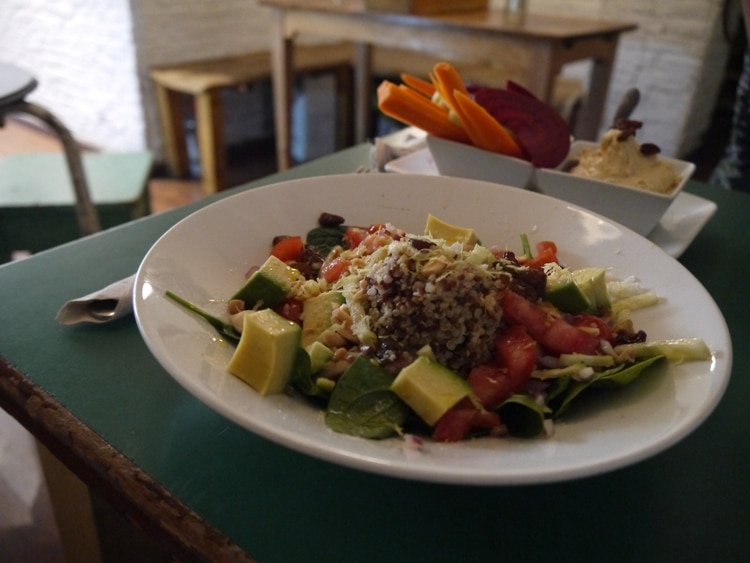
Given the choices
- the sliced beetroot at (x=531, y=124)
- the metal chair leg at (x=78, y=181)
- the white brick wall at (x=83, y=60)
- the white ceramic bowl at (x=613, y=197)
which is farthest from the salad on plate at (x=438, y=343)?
the white brick wall at (x=83, y=60)

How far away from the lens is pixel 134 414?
0.65 meters

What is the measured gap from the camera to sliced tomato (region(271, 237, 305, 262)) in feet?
2.68

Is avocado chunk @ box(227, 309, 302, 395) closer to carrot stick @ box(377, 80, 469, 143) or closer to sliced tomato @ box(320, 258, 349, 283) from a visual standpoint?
sliced tomato @ box(320, 258, 349, 283)

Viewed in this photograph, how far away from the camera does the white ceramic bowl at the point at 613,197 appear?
952 mm

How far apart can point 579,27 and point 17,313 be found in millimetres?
2002

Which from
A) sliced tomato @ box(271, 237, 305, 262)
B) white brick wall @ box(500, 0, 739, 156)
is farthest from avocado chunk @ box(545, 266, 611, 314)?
white brick wall @ box(500, 0, 739, 156)

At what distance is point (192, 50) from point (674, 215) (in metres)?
2.88

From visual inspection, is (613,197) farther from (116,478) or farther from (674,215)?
(116,478)

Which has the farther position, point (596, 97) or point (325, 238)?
point (596, 97)

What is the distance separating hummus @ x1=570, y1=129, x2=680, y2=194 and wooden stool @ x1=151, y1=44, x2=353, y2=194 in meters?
2.32

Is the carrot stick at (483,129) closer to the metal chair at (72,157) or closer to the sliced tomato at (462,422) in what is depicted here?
the sliced tomato at (462,422)

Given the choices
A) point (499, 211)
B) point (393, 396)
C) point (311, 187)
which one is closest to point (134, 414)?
point (393, 396)

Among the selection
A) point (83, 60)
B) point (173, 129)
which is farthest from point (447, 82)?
point (83, 60)

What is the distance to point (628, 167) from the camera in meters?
1.02
